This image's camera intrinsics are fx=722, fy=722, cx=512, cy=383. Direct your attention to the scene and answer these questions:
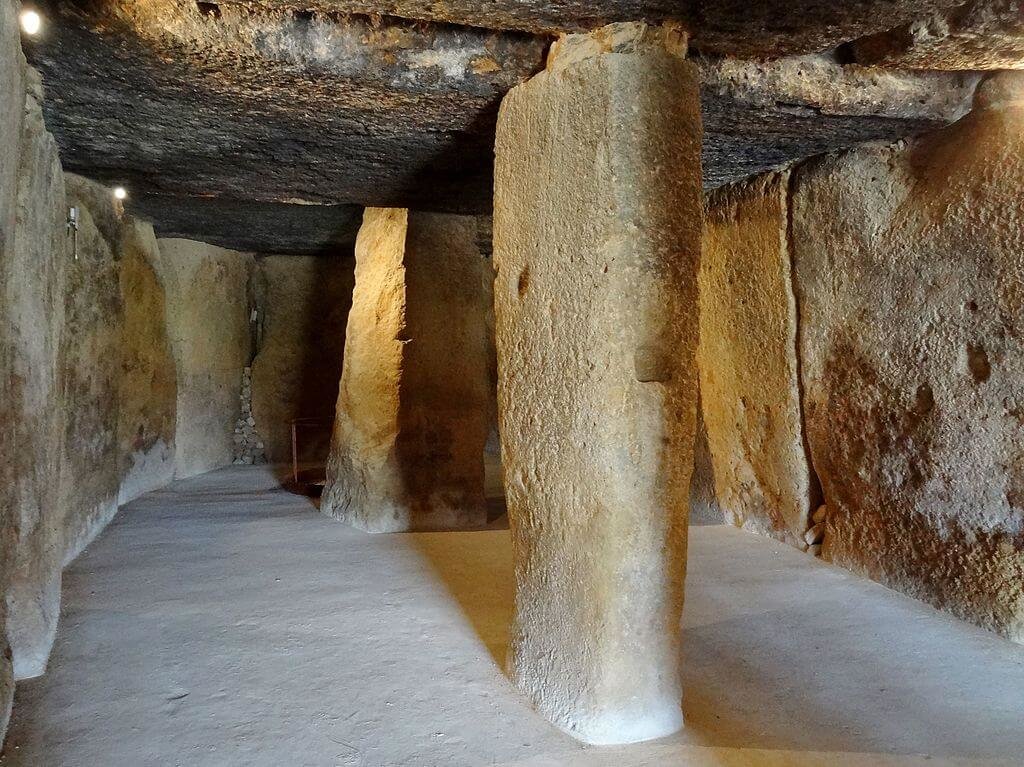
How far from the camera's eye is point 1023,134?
2625mm

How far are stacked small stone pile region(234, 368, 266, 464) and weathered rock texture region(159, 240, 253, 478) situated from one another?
0.12 m

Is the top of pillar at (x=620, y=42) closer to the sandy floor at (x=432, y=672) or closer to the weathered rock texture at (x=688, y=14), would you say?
the weathered rock texture at (x=688, y=14)

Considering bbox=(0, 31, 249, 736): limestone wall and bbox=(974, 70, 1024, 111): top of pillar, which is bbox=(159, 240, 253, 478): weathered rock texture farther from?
bbox=(974, 70, 1024, 111): top of pillar

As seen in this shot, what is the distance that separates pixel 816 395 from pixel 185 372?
221 inches

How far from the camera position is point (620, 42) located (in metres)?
2.10

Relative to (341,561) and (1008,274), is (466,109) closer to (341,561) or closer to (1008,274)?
(1008,274)

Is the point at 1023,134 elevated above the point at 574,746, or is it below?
above

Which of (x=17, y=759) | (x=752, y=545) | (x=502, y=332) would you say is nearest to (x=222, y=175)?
(x=502, y=332)

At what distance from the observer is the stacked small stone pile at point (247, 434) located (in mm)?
7824

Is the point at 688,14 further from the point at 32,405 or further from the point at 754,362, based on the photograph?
the point at 32,405

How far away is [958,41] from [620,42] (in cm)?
115

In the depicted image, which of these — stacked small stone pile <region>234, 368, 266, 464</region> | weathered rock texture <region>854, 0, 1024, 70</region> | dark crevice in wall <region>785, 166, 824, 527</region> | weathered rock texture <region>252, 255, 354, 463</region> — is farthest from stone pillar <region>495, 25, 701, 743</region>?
stacked small stone pile <region>234, 368, 266, 464</region>

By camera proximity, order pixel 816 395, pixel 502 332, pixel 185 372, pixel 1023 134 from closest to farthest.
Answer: pixel 502 332, pixel 1023 134, pixel 816 395, pixel 185 372

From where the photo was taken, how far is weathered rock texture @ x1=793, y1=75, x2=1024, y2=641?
2695mm
